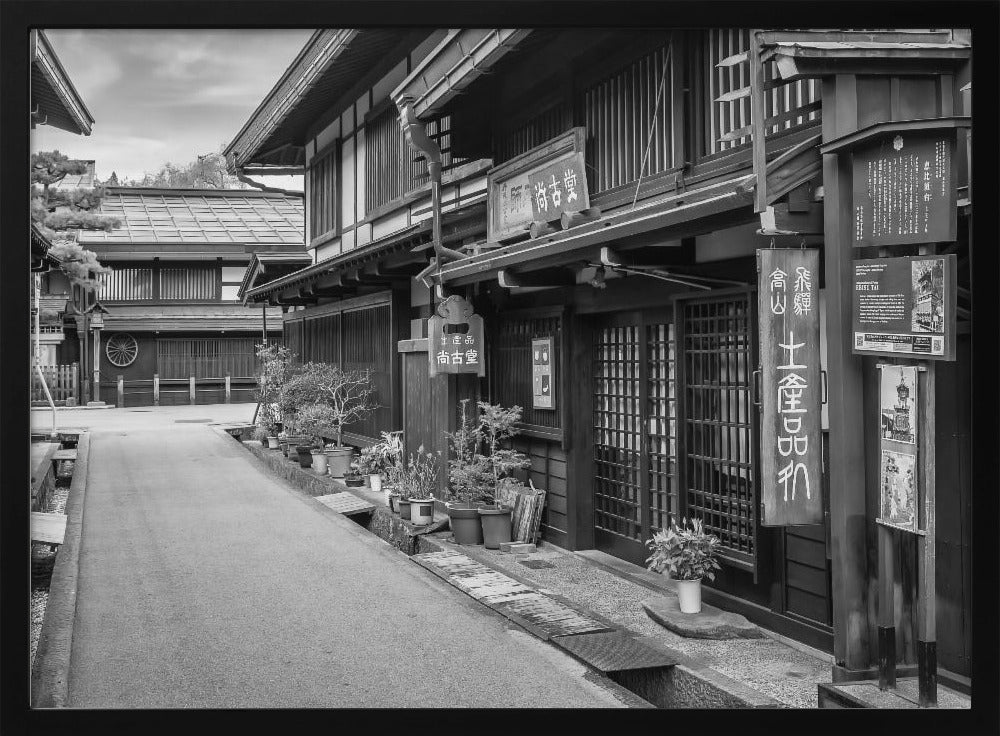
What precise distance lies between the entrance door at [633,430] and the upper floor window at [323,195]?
11237 mm

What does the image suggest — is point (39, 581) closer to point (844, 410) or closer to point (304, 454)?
point (304, 454)

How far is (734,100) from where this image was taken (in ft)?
26.0

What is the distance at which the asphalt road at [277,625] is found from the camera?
264 inches

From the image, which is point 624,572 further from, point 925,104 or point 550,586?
point 925,104

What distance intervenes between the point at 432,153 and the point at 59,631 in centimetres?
701

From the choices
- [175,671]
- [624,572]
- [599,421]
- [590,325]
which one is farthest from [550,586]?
[175,671]

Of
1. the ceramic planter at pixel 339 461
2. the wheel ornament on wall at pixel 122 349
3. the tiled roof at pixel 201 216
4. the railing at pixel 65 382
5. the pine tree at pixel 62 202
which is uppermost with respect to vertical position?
the tiled roof at pixel 201 216

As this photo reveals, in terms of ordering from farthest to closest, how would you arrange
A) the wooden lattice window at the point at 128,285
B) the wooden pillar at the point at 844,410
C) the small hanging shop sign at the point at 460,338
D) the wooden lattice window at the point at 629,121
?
1. the wooden lattice window at the point at 128,285
2. the small hanging shop sign at the point at 460,338
3. the wooden lattice window at the point at 629,121
4. the wooden pillar at the point at 844,410

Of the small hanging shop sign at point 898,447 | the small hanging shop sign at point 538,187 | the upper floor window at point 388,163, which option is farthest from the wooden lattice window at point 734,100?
the upper floor window at point 388,163

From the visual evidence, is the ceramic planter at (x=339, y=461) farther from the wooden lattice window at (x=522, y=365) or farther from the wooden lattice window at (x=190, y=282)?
the wooden lattice window at (x=190, y=282)

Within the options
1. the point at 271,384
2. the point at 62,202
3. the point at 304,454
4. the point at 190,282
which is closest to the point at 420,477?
the point at 304,454

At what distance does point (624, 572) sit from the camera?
33.1 feet

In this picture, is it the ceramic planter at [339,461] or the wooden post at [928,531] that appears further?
the ceramic planter at [339,461]

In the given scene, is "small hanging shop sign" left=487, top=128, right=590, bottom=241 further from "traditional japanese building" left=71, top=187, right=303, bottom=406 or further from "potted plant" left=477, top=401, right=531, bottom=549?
"traditional japanese building" left=71, top=187, right=303, bottom=406
